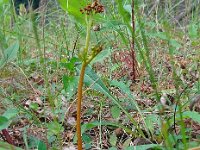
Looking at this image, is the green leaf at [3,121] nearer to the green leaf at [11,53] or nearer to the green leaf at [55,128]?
the green leaf at [55,128]

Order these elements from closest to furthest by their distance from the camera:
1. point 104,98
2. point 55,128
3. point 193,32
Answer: point 55,128 < point 104,98 < point 193,32

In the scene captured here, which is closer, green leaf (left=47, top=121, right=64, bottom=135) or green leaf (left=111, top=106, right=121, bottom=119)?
green leaf (left=47, top=121, right=64, bottom=135)

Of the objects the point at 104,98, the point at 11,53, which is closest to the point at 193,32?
the point at 104,98

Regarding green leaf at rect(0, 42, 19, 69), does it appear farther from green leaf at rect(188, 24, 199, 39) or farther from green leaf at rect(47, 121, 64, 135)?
green leaf at rect(188, 24, 199, 39)

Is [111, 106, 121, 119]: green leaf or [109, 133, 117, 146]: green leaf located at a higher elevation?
[111, 106, 121, 119]: green leaf

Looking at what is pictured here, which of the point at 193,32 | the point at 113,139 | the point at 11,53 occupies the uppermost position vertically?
the point at 193,32

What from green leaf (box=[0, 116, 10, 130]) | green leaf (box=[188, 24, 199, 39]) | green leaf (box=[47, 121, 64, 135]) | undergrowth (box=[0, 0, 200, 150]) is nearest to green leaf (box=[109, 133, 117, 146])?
undergrowth (box=[0, 0, 200, 150])

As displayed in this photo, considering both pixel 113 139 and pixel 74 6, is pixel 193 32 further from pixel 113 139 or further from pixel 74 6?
pixel 113 139

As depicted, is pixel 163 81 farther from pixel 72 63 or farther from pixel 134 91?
pixel 72 63

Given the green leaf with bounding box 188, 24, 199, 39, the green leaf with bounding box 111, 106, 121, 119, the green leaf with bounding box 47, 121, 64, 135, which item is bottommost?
the green leaf with bounding box 47, 121, 64, 135

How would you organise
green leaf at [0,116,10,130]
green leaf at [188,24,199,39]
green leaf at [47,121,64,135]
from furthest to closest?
1. green leaf at [188,24,199,39]
2. green leaf at [47,121,64,135]
3. green leaf at [0,116,10,130]

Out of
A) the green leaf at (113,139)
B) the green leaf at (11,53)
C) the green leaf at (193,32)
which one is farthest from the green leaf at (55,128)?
the green leaf at (193,32)

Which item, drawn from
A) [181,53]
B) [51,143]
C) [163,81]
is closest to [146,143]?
[51,143]
